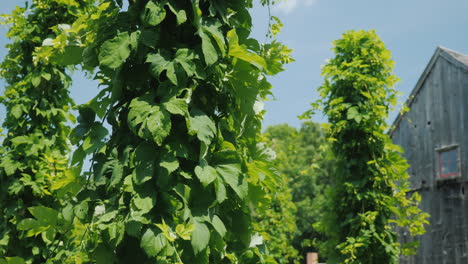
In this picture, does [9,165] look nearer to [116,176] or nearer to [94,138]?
[94,138]

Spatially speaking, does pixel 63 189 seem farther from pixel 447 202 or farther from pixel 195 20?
pixel 447 202

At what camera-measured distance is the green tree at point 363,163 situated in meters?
5.78

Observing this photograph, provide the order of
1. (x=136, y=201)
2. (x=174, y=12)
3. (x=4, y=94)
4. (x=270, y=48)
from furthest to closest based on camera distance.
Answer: (x=4, y=94) → (x=270, y=48) → (x=174, y=12) → (x=136, y=201)

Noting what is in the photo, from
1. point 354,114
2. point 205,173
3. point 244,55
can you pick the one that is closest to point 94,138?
point 205,173

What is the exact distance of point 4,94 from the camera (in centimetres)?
589

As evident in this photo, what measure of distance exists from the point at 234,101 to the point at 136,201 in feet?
2.44

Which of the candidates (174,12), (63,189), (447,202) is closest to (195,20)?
(174,12)

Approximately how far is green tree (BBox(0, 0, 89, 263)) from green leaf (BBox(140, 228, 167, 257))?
3850 millimetres

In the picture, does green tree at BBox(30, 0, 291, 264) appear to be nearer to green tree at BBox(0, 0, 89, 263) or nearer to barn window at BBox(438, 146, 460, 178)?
green tree at BBox(0, 0, 89, 263)

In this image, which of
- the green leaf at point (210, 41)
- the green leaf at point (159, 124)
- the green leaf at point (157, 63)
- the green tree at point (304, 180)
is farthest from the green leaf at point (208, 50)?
the green tree at point (304, 180)

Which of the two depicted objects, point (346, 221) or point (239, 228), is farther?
point (346, 221)

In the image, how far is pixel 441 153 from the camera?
Result: 1035 cm

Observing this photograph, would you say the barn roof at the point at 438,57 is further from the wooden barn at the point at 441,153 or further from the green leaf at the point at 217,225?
the green leaf at the point at 217,225

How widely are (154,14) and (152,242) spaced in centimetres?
103
